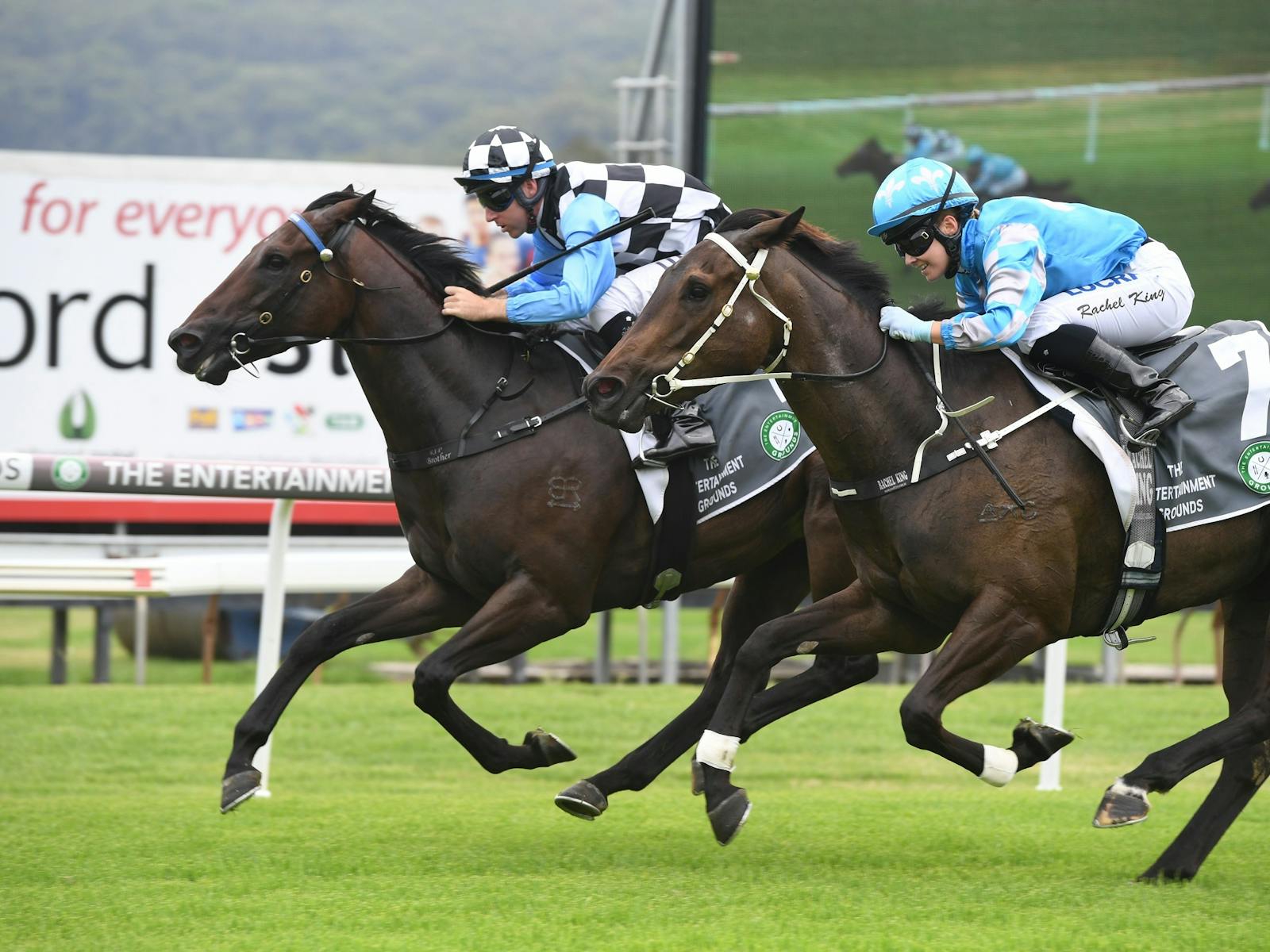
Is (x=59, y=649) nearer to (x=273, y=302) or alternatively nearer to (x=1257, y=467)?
(x=273, y=302)

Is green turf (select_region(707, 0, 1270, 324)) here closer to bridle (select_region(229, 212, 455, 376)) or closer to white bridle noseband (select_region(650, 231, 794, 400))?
bridle (select_region(229, 212, 455, 376))

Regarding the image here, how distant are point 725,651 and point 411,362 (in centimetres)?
148

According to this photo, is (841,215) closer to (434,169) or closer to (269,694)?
(434,169)

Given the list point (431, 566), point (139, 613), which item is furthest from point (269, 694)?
point (139, 613)

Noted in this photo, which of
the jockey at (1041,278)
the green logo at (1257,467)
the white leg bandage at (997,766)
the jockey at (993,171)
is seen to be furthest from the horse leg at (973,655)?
the jockey at (993,171)

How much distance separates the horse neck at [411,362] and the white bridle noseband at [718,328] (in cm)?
113

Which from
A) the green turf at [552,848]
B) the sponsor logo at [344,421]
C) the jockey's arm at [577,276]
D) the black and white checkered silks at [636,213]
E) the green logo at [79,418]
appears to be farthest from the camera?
the sponsor logo at [344,421]

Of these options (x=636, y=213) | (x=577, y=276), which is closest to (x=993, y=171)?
(x=636, y=213)

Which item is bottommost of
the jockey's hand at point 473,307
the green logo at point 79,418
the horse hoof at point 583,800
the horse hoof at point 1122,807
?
the green logo at point 79,418

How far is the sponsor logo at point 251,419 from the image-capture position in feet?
41.0

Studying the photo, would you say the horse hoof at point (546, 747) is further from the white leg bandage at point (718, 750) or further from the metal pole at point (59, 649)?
the metal pole at point (59, 649)

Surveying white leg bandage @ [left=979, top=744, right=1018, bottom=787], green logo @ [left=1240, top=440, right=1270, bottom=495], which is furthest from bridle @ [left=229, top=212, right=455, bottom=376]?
green logo @ [left=1240, top=440, right=1270, bottom=495]

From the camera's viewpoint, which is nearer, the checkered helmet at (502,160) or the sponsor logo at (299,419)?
the checkered helmet at (502,160)

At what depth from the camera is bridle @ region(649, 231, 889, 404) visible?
4664 millimetres
